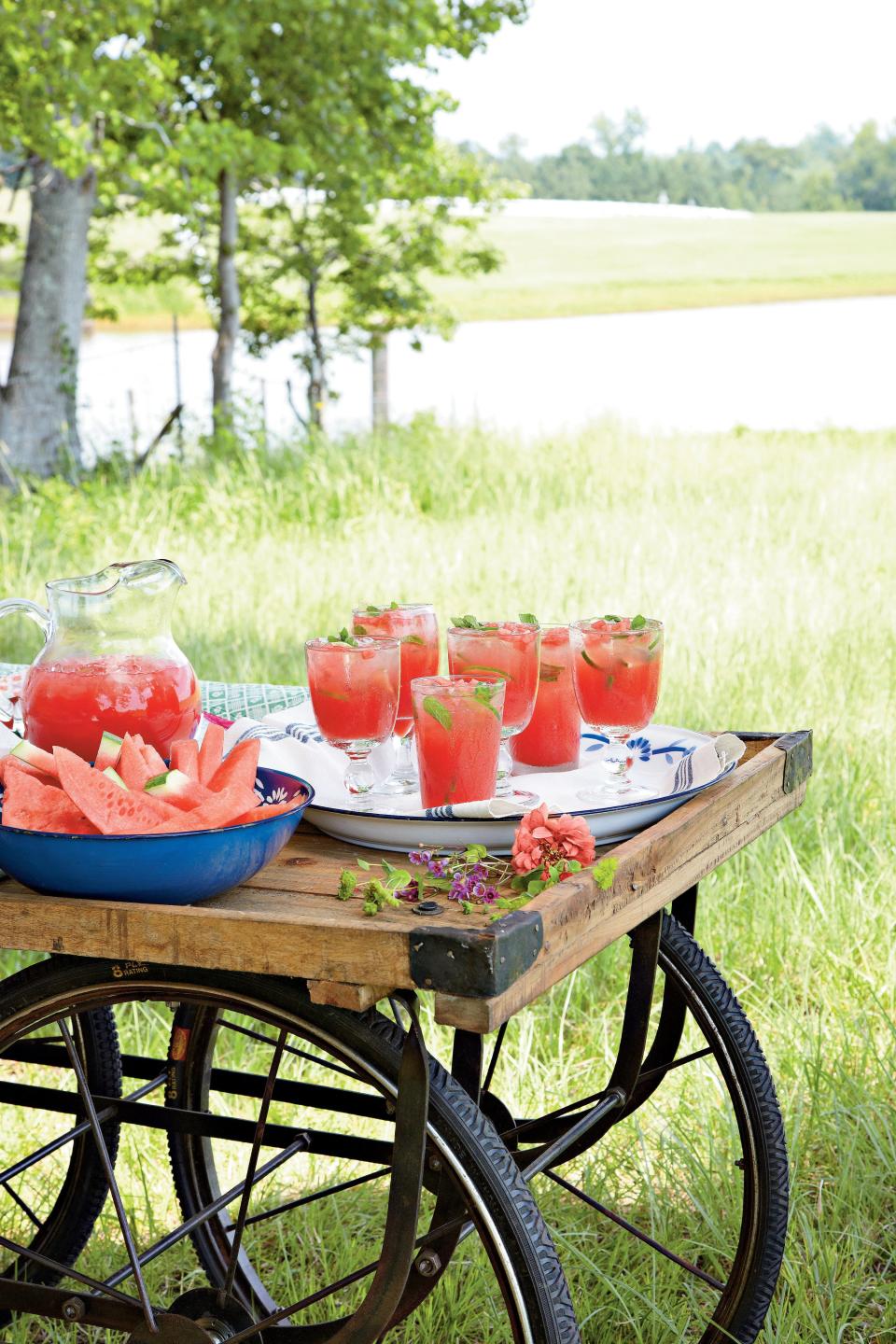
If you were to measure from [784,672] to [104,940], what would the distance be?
3030mm

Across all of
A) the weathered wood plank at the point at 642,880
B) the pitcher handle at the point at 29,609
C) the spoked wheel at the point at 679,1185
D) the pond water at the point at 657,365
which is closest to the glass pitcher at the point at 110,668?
the pitcher handle at the point at 29,609

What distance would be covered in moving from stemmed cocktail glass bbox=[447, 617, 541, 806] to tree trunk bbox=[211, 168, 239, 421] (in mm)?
6737

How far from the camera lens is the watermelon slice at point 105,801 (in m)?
1.09

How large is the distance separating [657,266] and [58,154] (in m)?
28.3

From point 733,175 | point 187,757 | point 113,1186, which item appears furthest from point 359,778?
point 733,175

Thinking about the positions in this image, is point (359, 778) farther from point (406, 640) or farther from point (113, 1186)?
point (113, 1186)

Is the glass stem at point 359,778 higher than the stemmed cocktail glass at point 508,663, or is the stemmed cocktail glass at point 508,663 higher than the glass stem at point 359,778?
the stemmed cocktail glass at point 508,663

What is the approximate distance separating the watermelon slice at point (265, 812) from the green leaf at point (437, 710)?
143 millimetres

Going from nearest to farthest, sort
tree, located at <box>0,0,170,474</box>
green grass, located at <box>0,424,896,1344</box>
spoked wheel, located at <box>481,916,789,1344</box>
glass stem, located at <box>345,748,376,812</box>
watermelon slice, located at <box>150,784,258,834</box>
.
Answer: watermelon slice, located at <box>150,784,258,834</box> → glass stem, located at <box>345,748,376,812</box> → spoked wheel, located at <box>481,916,789,1344</box> → green grass, located at <box>0,424,896,1344</box> → tree, located at <box>0,0,170,474</box>

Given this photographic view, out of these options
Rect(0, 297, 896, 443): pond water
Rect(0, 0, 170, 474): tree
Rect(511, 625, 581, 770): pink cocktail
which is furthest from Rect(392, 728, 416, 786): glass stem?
Rect(0, 297, 896, 443): pond water

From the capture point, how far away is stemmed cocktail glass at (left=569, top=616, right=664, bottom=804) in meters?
1.35

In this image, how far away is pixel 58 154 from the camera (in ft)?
21.4

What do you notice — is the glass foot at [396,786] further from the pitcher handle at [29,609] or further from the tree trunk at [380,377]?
the tree trunk at [380,377]

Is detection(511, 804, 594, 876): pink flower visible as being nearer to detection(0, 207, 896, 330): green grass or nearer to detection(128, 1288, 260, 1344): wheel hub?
detection(128, 1288, 260, 1344): wheel hub
